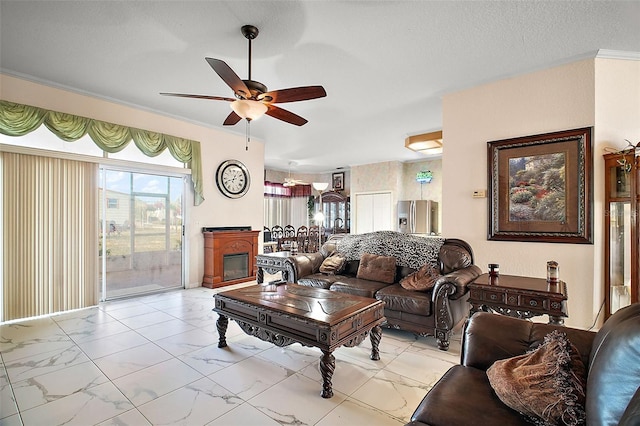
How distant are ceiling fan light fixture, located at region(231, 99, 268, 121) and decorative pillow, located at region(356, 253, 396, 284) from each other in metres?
2.13

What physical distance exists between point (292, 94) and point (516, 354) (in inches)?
91.5

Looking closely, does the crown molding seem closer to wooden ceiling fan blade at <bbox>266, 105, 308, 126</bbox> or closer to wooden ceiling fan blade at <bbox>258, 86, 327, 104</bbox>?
wooden ceiling fan blade at <bbox>258, 86, 327, 104</bbox>

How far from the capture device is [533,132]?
3354mm

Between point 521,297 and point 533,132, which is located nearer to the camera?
point 521,297

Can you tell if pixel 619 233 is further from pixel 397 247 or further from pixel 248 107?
pixel 248 107

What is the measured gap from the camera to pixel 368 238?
161 inches

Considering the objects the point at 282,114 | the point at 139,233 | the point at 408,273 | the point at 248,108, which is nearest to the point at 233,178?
the point at 139,233

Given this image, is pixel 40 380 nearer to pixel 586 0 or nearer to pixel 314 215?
pixel 586 0

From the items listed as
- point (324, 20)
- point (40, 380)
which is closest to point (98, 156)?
point (40, 380)

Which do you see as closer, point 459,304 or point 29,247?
point 459,304

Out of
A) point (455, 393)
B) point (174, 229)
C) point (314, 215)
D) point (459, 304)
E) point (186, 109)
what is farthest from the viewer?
point (314, 215)

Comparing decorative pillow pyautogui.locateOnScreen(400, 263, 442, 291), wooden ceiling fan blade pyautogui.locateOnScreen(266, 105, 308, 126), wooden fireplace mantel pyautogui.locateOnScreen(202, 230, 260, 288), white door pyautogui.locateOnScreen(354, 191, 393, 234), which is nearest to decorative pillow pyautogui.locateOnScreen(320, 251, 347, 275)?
decorative pillow pyautogui.locateOnScreen(400, 263, 442, 291)

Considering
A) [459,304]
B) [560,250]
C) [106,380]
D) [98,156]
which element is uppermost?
[98,156]

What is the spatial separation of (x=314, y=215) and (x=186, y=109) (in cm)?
584
